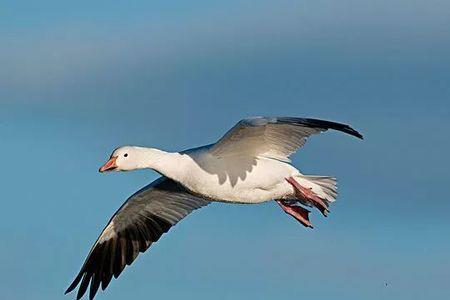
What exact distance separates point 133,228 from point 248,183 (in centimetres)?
248

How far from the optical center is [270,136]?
47.5 feet

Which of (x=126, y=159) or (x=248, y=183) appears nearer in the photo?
(x=126, y=159)

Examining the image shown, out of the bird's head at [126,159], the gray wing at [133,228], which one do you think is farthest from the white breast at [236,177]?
the gray wing at [133,228]

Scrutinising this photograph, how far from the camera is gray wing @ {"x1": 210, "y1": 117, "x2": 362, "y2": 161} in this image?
13.7m

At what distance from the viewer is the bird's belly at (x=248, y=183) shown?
14.0 meters

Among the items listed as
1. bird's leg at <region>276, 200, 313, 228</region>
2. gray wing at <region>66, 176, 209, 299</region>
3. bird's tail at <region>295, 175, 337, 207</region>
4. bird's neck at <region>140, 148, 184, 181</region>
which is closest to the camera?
bird's neck at <region>140, 148, 184, 181</region>

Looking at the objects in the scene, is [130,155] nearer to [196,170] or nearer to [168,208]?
[196,170]

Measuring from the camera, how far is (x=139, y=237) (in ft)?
53.9

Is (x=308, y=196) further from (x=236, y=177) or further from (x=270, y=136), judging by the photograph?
(x=236, y=177)

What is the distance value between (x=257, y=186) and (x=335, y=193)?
44.8 inches

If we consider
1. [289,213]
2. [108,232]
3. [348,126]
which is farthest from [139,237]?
[348,126]

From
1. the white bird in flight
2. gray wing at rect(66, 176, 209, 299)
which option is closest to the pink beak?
the white bird in flight

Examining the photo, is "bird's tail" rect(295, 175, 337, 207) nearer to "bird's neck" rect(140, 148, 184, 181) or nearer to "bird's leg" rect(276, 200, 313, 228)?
"bird's leg" rect(276, 200, 313, 228)

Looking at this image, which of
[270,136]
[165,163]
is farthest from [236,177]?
[165,163]
